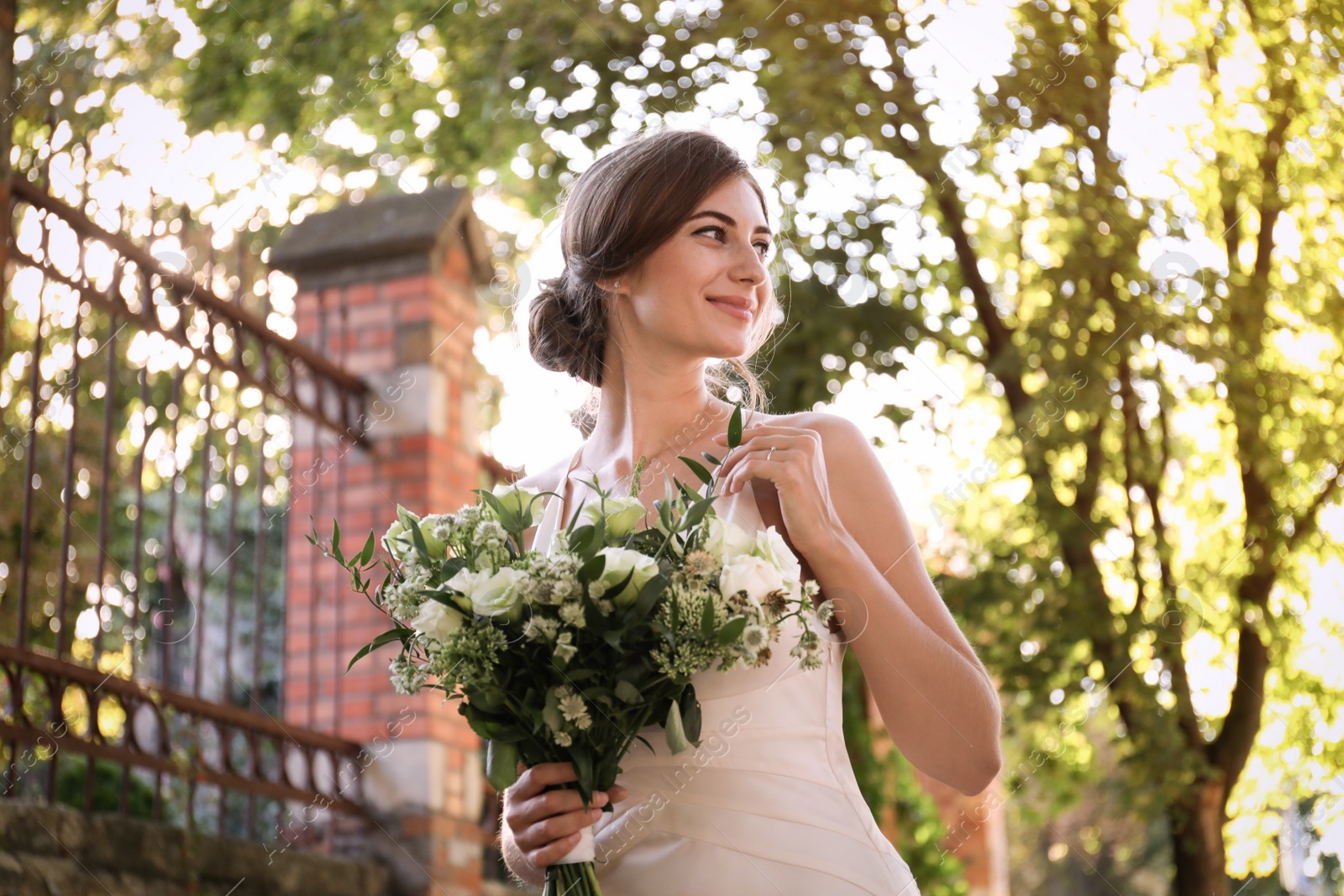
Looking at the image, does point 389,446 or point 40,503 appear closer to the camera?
point 389,446

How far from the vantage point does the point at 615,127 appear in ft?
18.3

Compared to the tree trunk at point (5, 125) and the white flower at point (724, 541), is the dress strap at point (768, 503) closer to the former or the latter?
the white flower at point (724, 541)

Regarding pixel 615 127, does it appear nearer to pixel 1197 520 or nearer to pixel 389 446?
pixel 389 446

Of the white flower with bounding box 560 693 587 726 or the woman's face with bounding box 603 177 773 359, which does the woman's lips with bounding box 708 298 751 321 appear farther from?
the white flower with bounding box 560 693 587 726

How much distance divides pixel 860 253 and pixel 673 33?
4.10 ft

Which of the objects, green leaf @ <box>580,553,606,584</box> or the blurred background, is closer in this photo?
green leaf @ <box>580,553,606,584</box>

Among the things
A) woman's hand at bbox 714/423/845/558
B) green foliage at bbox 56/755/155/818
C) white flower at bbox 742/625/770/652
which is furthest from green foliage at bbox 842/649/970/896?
white flower at bbox 742/625/770/652

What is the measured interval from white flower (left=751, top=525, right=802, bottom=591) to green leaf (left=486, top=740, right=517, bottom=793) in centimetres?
44

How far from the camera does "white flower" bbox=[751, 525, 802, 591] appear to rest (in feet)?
5.54

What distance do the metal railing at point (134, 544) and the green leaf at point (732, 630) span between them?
2.11 m

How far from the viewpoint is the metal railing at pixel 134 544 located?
143 inches

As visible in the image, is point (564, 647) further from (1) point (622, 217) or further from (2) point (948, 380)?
(2) point (948, 380)

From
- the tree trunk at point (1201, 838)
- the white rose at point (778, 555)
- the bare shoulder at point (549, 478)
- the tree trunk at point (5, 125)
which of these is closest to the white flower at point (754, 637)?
the white rose at point (778, 555)

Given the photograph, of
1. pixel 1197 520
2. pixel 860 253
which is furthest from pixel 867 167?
pixel 1197 520
